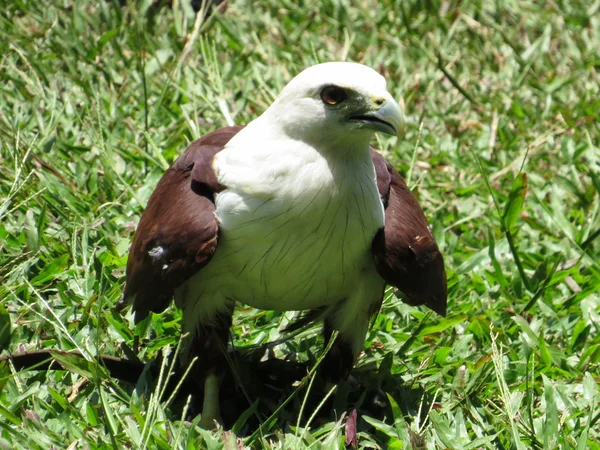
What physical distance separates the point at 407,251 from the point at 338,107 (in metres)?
0.58

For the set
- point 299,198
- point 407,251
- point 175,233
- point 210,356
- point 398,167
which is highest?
point 299,198

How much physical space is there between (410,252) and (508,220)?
55.8 inches

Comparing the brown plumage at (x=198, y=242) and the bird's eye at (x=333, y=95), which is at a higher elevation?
the bird's eye at (x=333, y=95)

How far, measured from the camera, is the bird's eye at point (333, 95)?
329cm

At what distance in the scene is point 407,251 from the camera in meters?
3.50

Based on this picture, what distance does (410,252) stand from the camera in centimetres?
351

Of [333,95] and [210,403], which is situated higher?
[333,95]

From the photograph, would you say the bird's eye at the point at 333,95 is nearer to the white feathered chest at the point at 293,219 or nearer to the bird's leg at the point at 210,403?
the white feathered chest at the point at 293,219

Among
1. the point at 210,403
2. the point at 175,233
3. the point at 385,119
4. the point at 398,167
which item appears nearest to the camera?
the point at 385,119

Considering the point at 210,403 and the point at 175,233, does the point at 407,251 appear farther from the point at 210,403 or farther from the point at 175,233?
the point at 210,403

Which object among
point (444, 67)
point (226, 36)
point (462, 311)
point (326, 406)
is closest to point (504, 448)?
point (326, 406)

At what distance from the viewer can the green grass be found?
12.1 feet

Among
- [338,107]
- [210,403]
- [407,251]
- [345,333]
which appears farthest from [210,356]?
[338,107]

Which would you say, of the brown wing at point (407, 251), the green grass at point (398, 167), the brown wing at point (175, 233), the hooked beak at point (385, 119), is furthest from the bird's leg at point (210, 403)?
the hooked beak at point (385, 119)
